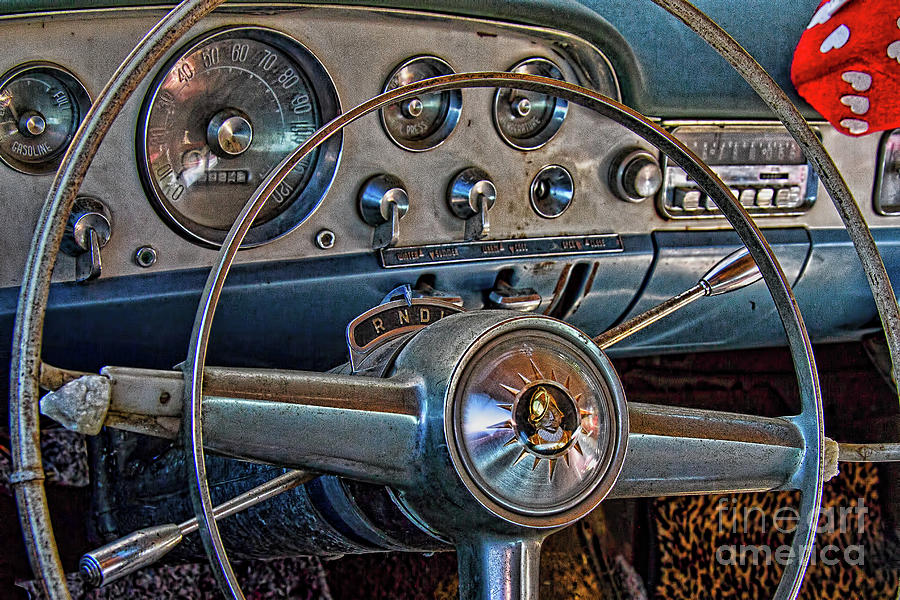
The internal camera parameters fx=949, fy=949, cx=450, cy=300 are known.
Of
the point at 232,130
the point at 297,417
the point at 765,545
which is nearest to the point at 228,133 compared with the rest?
the point at 232,130

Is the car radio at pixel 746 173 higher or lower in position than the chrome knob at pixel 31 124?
higher

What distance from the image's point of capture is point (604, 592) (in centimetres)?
199

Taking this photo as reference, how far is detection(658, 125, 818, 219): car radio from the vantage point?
5.38 ft

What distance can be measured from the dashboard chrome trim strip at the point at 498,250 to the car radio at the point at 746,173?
0.14 m

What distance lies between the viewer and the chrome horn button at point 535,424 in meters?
0.88

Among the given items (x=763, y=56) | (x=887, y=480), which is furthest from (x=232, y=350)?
(x=887, y=480)

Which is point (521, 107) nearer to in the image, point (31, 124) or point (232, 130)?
point (232, 130)

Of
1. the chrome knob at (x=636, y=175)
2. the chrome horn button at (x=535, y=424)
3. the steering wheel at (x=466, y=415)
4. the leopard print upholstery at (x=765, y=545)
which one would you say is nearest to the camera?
the steering wheel at (x=466, y=415)

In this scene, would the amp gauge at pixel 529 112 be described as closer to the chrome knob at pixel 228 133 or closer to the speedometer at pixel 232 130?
the speedometer at pixel 232 130

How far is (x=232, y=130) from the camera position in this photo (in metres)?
1.33

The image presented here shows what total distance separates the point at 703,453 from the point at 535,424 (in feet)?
0.82

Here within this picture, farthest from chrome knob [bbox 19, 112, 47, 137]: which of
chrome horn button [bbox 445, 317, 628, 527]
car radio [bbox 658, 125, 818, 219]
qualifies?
car radio [bbox 658, 125, 818, 219]

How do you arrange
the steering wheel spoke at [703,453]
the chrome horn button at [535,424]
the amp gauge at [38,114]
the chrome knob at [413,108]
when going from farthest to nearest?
the chrome knob at [413,108] < the amp gauge at [38,114] < the steering wheel spoke at [703,453] < the chrome horn button at [535,424]

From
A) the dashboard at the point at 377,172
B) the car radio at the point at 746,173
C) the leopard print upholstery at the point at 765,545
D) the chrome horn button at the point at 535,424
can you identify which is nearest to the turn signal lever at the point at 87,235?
the dashboard at the point at 377,172
